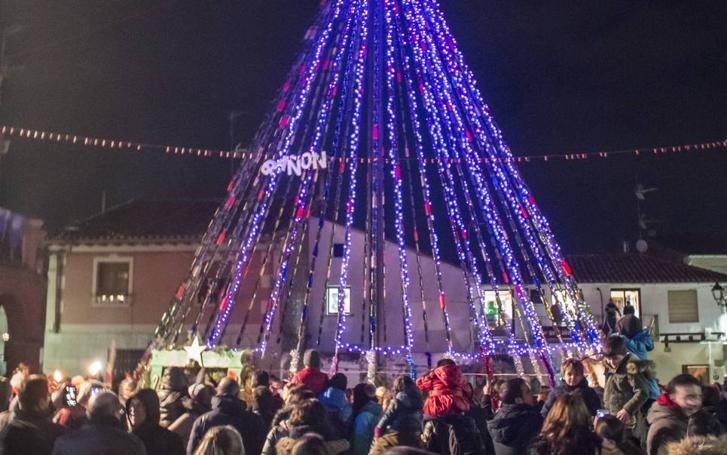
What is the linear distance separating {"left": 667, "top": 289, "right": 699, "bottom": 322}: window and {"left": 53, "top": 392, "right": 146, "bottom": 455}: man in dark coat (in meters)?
28.7

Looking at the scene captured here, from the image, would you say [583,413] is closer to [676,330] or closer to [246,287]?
[246,287]

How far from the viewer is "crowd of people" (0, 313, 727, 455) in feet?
14.6

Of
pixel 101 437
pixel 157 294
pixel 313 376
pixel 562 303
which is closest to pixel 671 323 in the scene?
pixel 562 303

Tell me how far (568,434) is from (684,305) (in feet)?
93.7

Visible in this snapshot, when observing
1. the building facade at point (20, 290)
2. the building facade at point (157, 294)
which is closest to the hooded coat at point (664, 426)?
the building facade at point (157, 294)

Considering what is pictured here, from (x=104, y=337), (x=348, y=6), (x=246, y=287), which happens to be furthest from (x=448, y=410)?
(x=104, y=337)

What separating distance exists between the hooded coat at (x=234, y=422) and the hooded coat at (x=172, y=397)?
2.22 ft

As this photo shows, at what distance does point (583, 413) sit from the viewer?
4457 mm

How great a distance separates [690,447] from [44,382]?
446cm

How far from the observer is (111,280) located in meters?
25.2

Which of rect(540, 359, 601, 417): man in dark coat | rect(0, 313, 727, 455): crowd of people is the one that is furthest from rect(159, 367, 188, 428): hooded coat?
rect(540, 359, 601, 417): man in dark coat

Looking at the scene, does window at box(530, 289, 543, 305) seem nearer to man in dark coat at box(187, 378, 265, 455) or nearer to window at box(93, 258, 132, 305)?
window at box(93, 258, 132, 305)

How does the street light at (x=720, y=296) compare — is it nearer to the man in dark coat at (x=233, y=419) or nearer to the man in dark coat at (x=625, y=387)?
the man in dark coat at (x=625, y=387)

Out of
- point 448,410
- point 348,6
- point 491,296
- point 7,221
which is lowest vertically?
point 448,410
